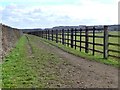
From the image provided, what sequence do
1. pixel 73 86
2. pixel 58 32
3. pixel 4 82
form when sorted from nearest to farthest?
pixel 73 86 → pixel 4 82 → pixel 58 32

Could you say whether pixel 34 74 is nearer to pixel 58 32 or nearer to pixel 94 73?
pixel 94 73

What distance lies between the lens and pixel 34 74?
33.9 ft

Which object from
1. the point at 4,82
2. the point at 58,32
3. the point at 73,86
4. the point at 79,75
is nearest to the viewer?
the point at 73,86

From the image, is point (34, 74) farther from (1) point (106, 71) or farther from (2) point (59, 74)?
(1) point (106, 71)

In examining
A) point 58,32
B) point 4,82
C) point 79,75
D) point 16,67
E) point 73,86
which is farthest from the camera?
point 58,32

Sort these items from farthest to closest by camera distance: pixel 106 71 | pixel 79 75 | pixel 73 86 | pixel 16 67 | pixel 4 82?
pixel 16 67 → pixel 106 71 → pixel 79 75 → pixel 4 82 → pixel 73 86

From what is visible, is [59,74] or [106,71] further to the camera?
[106,71]

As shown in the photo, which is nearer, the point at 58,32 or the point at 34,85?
the point at 34,85

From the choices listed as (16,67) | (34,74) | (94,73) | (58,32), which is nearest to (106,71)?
(94,73)

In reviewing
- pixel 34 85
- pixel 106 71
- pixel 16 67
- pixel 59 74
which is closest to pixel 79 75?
pixel 59 74

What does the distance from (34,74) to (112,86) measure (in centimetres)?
285

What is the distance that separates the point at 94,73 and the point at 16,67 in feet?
10.0

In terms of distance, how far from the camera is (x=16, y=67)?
39.7ft

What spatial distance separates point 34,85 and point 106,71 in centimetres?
349
